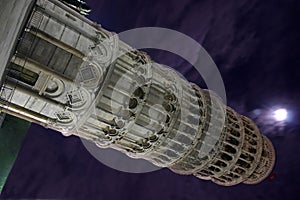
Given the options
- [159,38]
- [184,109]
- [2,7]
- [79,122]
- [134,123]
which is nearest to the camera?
[2,7]

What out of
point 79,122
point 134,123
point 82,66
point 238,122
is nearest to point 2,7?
point 82,66

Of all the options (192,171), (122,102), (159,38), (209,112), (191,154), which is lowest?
(192,171)

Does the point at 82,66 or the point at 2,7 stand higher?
the point at 2,7

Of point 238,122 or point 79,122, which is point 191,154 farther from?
point 79,122

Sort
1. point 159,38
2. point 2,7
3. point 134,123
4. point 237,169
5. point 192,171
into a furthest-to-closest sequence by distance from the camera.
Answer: point 159,38
point 237,169
point 192,171
point 134,123
point 2,7

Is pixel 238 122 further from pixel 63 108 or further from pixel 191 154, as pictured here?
pixel 63 108

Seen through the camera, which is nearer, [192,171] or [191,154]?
[191,154]
